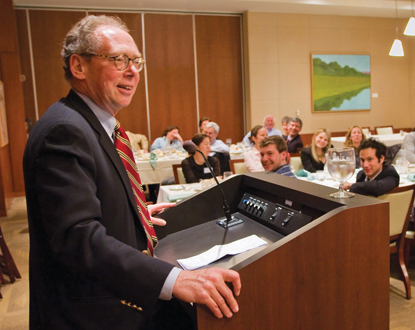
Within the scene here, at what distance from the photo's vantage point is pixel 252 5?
8.08 m

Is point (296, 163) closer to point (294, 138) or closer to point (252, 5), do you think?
point (294, 138)

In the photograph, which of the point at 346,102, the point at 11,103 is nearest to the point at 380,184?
the point at 11,103

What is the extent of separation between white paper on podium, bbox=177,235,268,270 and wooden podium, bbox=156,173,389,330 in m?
0.03

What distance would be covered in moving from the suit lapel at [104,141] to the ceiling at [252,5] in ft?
23.8

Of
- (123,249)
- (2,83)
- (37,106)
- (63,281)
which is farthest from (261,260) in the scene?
(37,106)

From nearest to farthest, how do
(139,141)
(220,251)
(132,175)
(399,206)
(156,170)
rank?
(132,175)
(220,251)
(399,206)
(156,170)
(139,141)

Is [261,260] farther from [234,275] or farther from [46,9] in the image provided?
[46,9]

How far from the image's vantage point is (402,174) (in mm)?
4070

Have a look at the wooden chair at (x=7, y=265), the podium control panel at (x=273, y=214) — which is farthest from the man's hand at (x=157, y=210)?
the wooden chair at (x=7, y=265)

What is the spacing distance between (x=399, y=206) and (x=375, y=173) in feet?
1.44

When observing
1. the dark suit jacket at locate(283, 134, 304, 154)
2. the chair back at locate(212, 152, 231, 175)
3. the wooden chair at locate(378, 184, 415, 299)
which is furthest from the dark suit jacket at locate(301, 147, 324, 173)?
the wooden chair at locate(378, 184, 415, 299)

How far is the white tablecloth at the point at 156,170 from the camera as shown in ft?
17.9

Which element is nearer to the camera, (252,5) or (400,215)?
(400,215)

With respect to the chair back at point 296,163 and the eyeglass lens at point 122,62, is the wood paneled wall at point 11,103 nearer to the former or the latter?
the chair back at point 296,163
